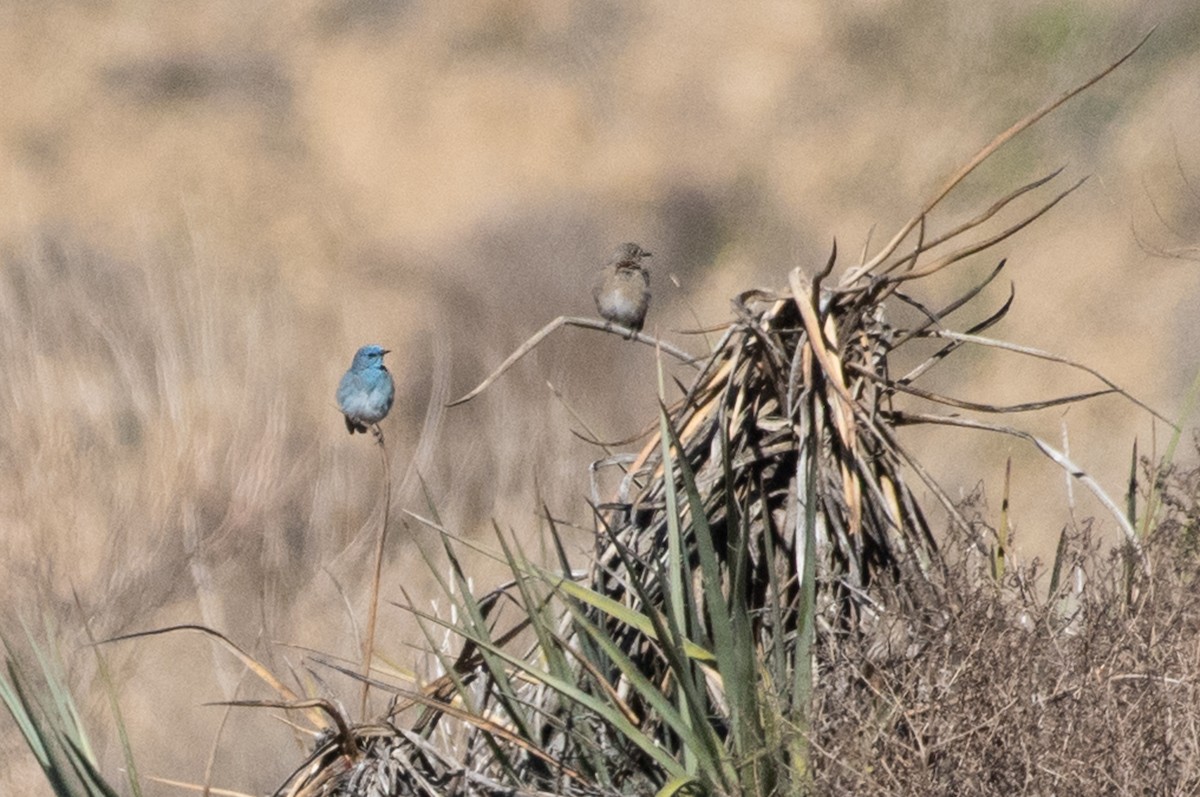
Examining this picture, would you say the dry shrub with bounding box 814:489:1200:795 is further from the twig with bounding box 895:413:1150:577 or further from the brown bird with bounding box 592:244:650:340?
the brown bird with bounding box 592:244:650:340

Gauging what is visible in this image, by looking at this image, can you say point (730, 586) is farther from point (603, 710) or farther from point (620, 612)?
point (603, 710)

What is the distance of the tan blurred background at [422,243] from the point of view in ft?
38.7

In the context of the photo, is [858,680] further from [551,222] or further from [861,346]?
[551,222]

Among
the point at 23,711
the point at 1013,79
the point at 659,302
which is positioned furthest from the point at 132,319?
the point at 23,711

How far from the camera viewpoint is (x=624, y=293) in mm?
9453

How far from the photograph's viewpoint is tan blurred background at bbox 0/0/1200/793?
1180 centimetres

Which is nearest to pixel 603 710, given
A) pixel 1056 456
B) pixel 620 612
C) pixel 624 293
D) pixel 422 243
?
pixel 620 612

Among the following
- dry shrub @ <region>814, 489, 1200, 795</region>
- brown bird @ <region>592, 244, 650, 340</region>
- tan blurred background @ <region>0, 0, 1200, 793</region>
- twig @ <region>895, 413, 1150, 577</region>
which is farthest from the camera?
tan blurred background @ <region>0, 0, 1200, 793</region>

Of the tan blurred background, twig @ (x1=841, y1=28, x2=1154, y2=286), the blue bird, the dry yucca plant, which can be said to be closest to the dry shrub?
the dry yucca plant

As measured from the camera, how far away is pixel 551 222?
1512 cm

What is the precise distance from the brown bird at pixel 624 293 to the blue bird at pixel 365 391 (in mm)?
2083

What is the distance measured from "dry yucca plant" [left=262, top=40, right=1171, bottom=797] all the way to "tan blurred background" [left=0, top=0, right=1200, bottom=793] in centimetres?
648

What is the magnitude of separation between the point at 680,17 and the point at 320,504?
5620 mm

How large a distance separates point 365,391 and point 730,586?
316 inches
